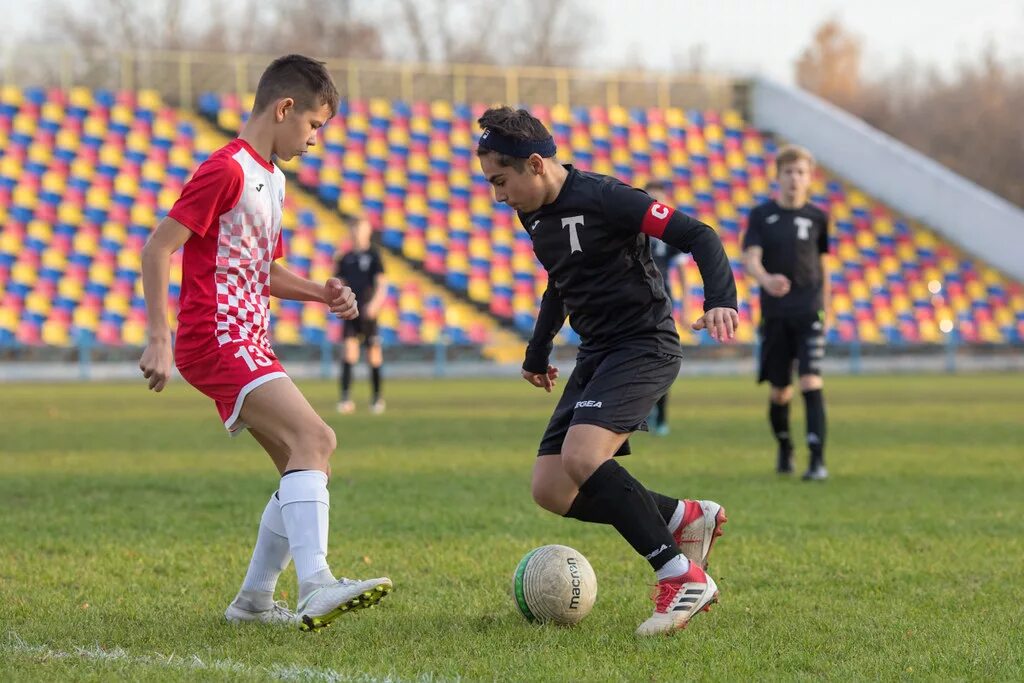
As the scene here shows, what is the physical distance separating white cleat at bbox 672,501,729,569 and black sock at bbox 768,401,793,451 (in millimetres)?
4358

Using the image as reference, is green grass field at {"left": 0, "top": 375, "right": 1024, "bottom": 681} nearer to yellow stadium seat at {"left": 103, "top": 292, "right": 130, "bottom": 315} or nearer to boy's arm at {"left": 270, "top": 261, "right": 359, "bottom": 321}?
boy's arm at {"left": 270, "top": 261, "right": 359, "bottom": 321}

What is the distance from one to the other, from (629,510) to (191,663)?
1.56m

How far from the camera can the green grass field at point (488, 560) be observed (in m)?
3.95

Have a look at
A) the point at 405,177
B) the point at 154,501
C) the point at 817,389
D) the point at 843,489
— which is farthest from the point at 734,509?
the point at 405,177

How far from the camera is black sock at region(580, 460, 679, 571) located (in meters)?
4.52

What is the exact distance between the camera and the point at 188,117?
1135 inches

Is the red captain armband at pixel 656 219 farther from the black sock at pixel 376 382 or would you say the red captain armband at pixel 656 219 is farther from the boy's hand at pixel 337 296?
the black sock at pixel 376 382

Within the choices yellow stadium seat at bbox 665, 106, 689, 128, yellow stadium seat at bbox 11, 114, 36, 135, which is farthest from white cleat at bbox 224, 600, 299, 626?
yellow stadium seat at bbox 665, 106, 689, 128

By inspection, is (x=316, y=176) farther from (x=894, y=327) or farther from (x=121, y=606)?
(x=121, y=606)

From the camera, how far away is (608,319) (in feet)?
15.8

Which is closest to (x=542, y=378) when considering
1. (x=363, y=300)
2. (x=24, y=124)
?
(x=363, y=300)

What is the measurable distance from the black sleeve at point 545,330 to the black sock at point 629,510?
674 millimetres

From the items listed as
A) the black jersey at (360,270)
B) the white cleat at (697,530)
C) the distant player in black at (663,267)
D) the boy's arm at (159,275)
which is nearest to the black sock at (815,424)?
the distant player in black at (663,267)

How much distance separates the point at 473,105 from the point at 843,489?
2414 centimetres
